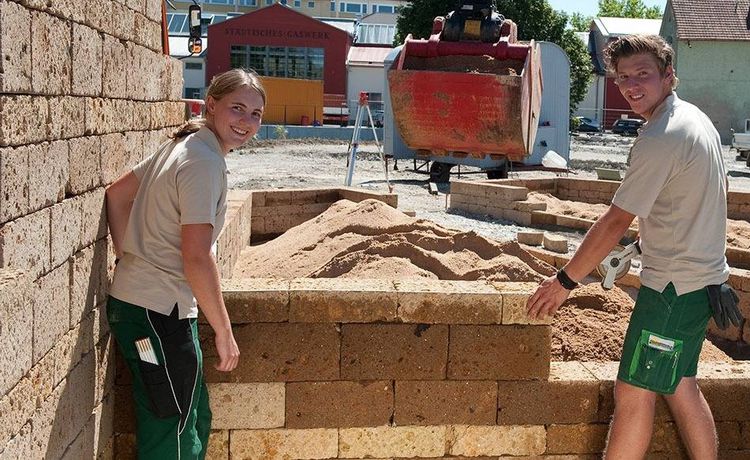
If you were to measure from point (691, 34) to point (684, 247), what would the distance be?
156ft

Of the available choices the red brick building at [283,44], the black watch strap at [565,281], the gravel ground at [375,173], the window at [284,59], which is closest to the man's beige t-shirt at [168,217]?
the black watch strap at [565,281]

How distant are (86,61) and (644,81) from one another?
228 centimetres

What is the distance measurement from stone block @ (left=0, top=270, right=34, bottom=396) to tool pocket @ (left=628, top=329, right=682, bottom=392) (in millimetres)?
2468

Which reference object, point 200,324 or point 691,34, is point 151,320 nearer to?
point 200,324

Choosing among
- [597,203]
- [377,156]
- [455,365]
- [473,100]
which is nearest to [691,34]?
[377,156]

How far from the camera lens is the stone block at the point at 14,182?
103 inches

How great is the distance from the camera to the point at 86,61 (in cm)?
348

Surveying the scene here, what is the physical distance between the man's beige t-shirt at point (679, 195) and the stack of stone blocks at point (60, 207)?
2.17 meters

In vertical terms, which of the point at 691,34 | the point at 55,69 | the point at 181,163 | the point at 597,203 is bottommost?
the point at 597,203

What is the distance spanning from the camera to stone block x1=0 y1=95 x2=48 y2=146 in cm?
261

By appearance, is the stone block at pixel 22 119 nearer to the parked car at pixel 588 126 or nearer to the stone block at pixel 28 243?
the stone block at pixel 28 243

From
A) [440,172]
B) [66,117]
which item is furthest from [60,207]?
[440,172]

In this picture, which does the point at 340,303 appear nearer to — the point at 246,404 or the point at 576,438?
the point at 246,404

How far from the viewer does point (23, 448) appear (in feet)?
9.41
